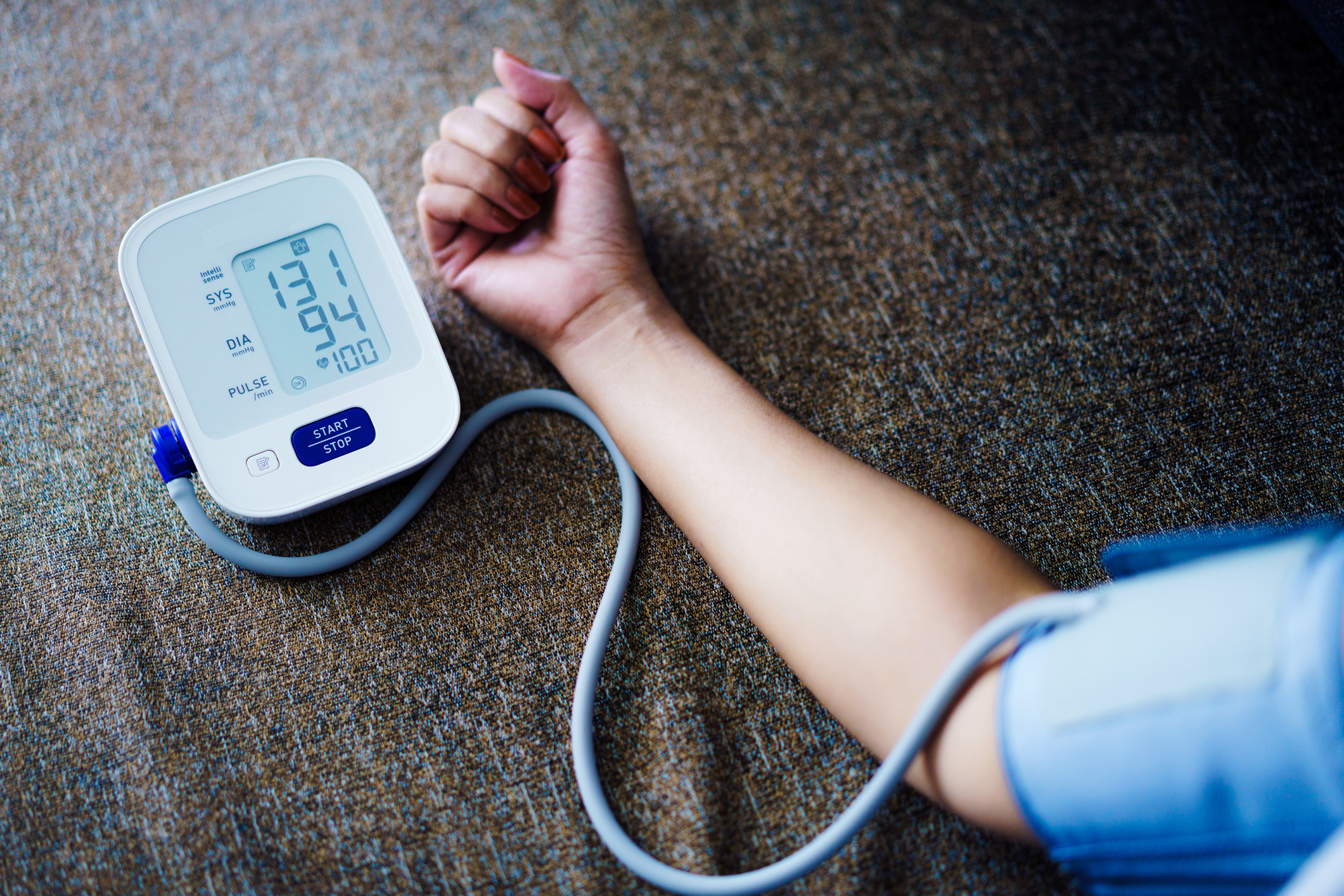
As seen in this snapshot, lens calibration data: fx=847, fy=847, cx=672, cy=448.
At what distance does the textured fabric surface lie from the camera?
0.51 meters

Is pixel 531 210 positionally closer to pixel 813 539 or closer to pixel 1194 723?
pixel 813 539

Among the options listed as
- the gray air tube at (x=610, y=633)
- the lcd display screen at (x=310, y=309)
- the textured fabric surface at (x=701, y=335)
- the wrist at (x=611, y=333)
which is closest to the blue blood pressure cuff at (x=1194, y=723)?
the gray air tube at (x=610, y=633)

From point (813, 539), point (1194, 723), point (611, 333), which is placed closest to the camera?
point (1194, 723)

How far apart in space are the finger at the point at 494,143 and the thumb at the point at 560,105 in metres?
0.03

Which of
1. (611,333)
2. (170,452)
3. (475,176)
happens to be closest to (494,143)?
(475,176)

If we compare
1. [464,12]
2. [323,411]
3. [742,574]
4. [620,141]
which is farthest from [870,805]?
[464,12]

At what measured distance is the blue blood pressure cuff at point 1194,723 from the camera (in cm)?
31

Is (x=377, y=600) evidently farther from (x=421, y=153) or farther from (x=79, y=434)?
(x=421, y=153)

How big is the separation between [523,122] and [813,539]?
15.4 inches

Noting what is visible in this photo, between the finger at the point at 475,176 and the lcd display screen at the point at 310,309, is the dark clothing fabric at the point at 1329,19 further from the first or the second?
the lcd display screen at the point at 310,309

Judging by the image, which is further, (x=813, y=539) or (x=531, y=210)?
(x=531, y=210)

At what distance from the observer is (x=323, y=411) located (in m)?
0.57

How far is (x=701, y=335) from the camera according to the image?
0.66 metres

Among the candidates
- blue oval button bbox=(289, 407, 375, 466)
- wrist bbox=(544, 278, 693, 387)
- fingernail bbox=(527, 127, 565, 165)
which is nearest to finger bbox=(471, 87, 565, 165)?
fingernail bbox=(527, 127, 565, 165)
